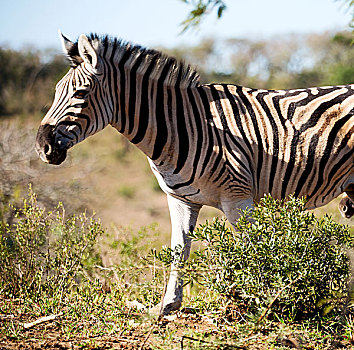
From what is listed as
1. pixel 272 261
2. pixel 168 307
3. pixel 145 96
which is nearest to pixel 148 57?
pixel 145 96

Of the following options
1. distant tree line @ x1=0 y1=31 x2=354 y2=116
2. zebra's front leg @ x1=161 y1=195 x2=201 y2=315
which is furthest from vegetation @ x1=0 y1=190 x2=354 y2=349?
distant tree line @ x1=0 y1=31 x2=354 y2=116

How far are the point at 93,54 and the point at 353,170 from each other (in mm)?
2281

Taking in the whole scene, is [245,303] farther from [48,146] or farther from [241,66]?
[241,66]

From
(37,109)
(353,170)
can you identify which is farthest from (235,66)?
(353,170)

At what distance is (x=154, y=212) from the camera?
17156 millimetres

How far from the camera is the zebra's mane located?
411 centimetres

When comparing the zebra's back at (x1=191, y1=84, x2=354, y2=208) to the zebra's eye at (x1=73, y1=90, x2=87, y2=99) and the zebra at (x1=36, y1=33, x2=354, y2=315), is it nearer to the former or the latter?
the zebra at (x1=36, y1=33, x2=354, y2=315)

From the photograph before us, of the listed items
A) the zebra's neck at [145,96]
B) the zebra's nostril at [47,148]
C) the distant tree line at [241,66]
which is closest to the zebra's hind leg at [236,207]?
the zebra's neck at [145,96]

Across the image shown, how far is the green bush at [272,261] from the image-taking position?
11.8 feet

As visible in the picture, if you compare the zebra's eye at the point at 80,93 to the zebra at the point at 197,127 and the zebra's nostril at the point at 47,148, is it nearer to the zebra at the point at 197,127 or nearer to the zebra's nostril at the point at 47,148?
the zebra at the point at 197,127

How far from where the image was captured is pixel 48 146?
3832mm

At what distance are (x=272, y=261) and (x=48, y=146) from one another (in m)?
1.73

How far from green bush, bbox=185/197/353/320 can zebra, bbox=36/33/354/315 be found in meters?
0.44

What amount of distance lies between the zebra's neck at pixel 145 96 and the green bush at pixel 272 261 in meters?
0.88
